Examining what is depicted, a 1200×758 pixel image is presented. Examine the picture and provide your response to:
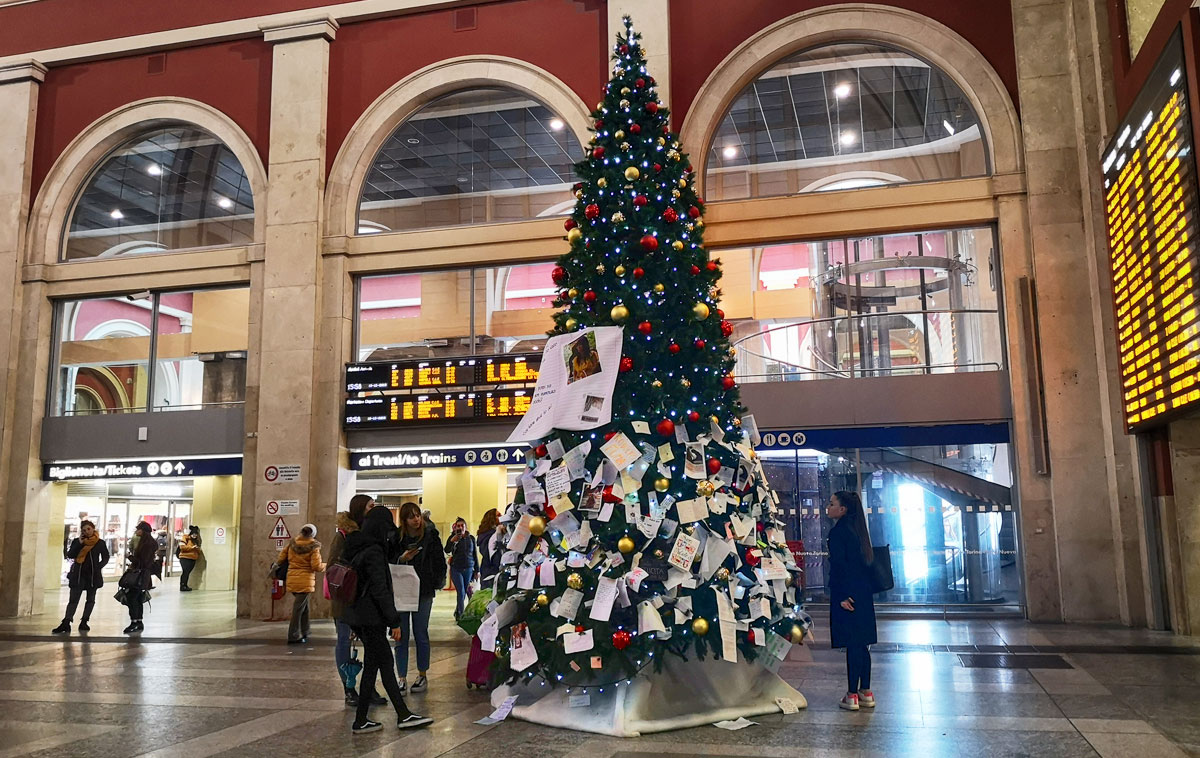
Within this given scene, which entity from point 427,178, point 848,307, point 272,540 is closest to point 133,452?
Result: point 272,540

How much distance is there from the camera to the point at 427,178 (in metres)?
14.9

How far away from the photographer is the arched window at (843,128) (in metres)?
13.2

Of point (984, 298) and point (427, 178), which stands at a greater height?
point (427, 178)

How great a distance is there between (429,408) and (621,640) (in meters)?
8.34

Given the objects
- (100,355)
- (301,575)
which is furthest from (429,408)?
(100,355)

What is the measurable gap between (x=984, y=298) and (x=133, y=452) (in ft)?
41.7

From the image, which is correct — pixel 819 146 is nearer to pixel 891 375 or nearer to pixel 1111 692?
pixel 891 375

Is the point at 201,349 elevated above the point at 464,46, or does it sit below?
below

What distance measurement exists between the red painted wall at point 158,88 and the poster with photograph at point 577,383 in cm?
986

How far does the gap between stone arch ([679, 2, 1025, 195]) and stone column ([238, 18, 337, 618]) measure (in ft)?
Answer: 18.5

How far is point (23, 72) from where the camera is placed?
52.9 ft

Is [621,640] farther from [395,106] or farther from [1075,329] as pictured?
[395,106]

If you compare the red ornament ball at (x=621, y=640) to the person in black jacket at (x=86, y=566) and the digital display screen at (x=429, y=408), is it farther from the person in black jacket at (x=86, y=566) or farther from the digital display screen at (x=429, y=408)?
the person in black jacket at (x=86, y=566)

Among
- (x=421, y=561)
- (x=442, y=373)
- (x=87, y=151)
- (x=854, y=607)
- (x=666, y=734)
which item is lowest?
(x=666, y=734)
